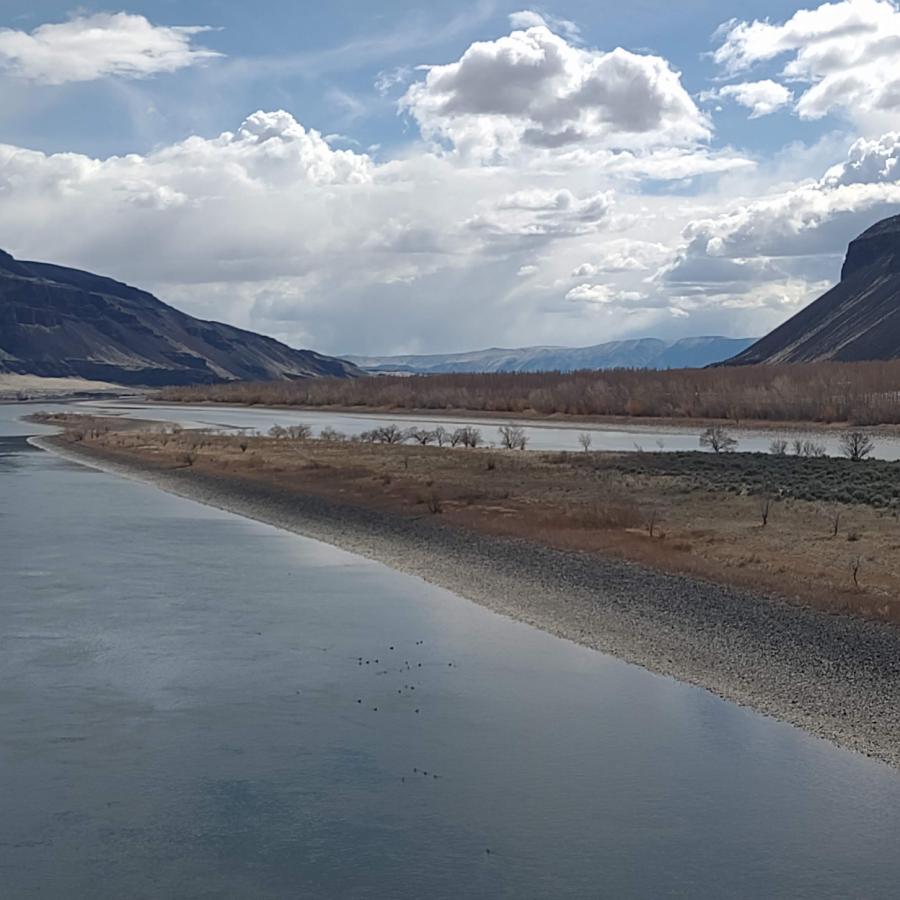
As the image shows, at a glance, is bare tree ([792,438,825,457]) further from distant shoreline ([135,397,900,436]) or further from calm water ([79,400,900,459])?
distant shoreline ([135,397,900,436])

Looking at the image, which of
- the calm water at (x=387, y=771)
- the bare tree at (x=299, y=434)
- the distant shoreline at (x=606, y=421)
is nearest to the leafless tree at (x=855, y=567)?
the calm water at (x=387, y=771)

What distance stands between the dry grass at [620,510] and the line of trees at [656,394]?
35.7 m

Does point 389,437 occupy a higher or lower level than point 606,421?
lower

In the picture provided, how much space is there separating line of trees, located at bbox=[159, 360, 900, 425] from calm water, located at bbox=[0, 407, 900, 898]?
63757mm

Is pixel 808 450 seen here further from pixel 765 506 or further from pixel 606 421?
pixel 606 421

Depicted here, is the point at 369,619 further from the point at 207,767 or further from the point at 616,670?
the point at 207,767

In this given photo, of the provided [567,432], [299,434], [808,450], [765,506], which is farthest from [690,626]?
[567,432]

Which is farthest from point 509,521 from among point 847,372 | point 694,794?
point 847,372

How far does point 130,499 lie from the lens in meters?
39.8

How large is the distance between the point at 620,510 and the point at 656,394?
71.5 metres

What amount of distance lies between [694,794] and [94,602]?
492 inches

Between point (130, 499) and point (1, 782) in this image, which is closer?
point (1, 782)

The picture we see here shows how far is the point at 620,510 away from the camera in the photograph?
30000 millimetres

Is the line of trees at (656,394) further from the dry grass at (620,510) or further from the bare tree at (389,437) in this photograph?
the dry grass at (620,510)
